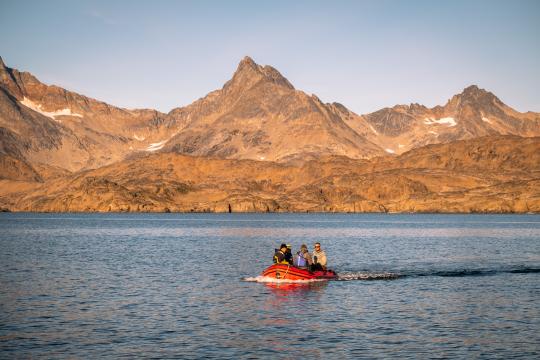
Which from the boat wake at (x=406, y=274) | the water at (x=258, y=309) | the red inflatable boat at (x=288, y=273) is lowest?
the water at (x=258, y=309)

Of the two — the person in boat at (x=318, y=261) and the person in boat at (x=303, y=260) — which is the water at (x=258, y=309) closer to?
the person in boat at (x=318, y=261)

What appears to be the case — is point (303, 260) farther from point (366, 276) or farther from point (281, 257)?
point (366, 276)

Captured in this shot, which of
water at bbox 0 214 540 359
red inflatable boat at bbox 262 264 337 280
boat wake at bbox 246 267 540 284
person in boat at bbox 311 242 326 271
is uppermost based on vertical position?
person in boat at bbox 311 242 326 271

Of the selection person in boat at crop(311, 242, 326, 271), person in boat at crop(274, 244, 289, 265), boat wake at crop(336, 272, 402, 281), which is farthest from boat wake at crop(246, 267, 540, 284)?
person in boat at crop(274, 244, 289, 265)

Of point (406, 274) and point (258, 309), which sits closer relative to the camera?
point (258, 309)

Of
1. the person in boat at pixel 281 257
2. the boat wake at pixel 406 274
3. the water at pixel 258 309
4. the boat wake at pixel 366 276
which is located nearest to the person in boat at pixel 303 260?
the boat wake at pixel 406 274

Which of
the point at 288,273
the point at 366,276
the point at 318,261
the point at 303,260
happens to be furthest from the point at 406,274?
the point at 288,273

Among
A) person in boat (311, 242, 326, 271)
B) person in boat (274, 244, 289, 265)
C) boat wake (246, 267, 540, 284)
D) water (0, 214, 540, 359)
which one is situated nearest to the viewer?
water (0, 214, 540, 359)

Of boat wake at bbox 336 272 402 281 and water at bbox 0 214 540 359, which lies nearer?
water at bbox 0 214 540 359

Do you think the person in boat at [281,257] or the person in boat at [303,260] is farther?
the person in boat at [303,260]

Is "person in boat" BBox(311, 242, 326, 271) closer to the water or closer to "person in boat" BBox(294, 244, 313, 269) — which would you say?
"person in boat" BBox(294, 244, 313, 269)

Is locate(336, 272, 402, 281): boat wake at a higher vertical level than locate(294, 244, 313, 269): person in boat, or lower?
lower

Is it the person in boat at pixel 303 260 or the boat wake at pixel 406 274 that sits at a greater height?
the person in boat at pixel 303 260

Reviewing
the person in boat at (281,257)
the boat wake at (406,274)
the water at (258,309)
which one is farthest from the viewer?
the boat wake at (406,274)
